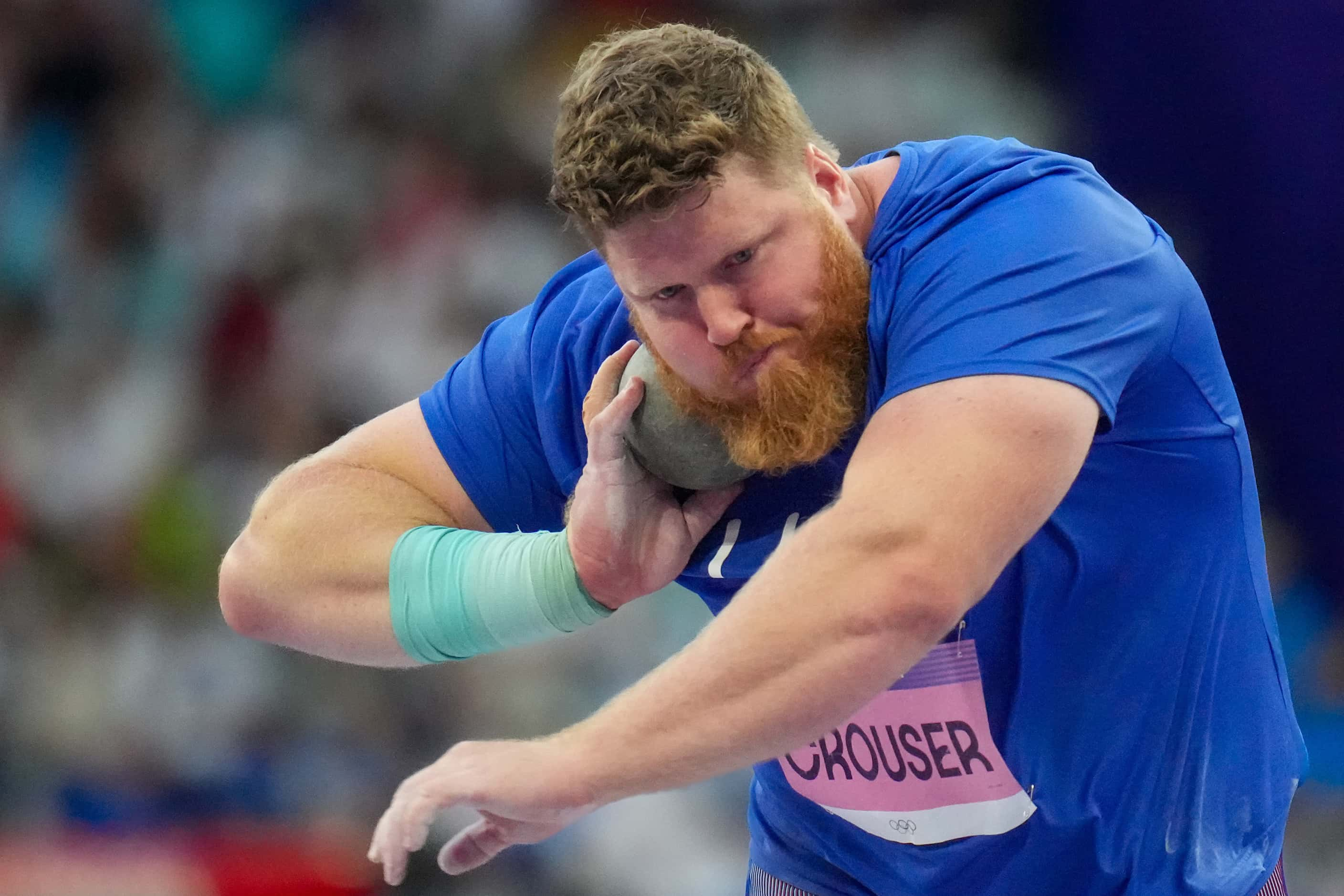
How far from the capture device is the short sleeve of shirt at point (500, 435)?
2.83 m

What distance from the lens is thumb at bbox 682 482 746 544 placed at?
2.55m

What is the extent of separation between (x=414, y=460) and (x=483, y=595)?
40 cm

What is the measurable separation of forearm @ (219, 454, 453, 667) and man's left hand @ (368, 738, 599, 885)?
874mm

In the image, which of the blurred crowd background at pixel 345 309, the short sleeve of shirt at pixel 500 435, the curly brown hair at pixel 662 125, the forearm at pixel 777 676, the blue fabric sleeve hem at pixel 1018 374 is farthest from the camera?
the blurred crowd background at pixel 345 309

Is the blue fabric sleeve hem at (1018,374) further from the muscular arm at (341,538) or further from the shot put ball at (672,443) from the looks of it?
the muscular arm at (341,538)

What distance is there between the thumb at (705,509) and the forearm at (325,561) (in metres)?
0.51

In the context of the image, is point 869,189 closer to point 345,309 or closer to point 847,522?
point 847,522

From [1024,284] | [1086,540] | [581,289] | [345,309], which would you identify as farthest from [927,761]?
[345,309]

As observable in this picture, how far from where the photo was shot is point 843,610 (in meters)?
1.75

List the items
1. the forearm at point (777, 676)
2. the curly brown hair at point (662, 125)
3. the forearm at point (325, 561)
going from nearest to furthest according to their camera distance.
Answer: the forearm at point (777, 676) < the curly brown hair at point (662, 125) < the forearm at point (325, 561)

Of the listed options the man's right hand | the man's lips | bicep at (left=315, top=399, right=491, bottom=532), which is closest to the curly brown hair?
the man's lips

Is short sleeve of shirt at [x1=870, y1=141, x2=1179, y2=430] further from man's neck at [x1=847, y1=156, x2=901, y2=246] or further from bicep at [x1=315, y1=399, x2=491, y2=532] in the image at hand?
bicep at [x1=315, y1=399, x2=491, y2=532]

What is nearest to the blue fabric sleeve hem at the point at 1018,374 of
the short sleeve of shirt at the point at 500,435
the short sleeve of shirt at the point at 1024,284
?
the short sleeve of shirt at the point at 1024,284

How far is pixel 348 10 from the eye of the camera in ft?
21.8
